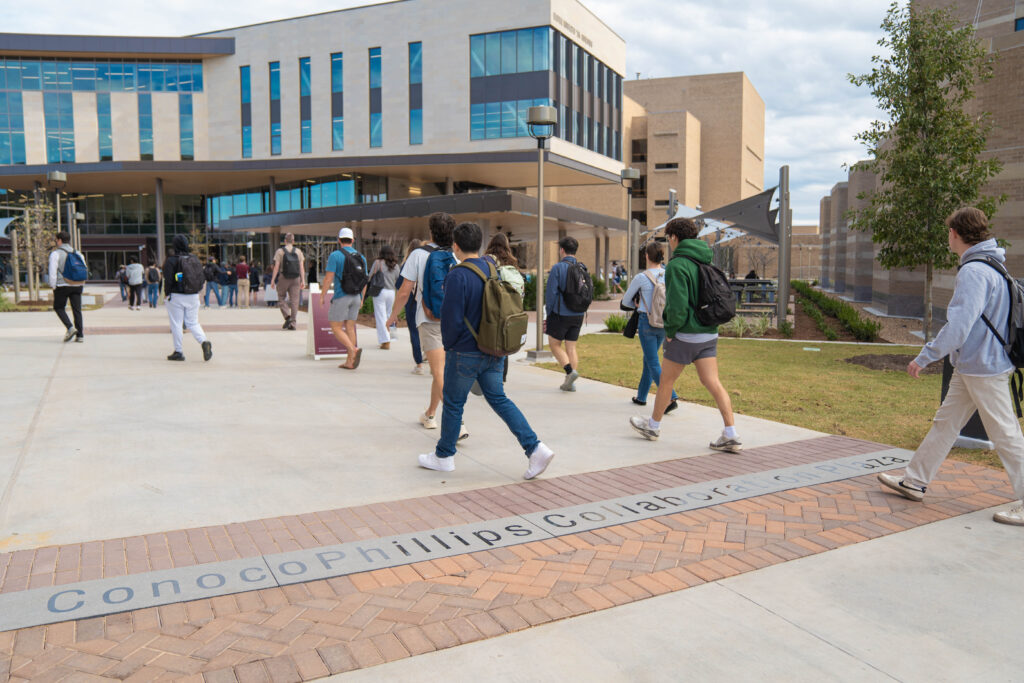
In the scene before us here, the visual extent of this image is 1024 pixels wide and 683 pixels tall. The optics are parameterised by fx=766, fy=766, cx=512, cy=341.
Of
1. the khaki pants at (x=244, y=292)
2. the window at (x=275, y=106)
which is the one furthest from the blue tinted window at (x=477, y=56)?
the khaki pants at (x=244, y=292)

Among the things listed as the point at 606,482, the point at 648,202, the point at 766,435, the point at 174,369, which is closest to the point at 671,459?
the point at 606,482

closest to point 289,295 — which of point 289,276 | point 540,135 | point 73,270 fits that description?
point 289,276

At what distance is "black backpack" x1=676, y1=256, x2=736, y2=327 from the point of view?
19.7 ft

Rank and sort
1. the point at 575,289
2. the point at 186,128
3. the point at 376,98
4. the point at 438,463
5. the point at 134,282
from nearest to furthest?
the point at 438,463 → the point at 575,289 → the point at 134,282 → the point at 376,98 → the point at 186,128

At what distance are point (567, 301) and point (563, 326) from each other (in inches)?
14.6

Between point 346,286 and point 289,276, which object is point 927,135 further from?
point 289,276

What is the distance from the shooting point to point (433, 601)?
3.54 metres

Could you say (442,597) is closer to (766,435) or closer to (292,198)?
(766,435)

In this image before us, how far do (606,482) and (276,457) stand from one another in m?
2.56

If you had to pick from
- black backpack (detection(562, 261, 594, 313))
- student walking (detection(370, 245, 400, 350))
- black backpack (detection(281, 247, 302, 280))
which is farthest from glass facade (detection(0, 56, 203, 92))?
black backpack (detection(562, 261, 594, 313))

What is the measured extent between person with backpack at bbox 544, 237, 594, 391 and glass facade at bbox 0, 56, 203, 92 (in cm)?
4929

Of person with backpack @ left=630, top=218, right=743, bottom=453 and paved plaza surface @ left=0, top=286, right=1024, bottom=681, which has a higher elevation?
person with backpack @ left=630, top=218, right=743, bottom=453

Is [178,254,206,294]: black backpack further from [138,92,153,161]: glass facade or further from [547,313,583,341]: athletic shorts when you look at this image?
[138,92,153,161]: glass facade

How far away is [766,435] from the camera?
696cm
